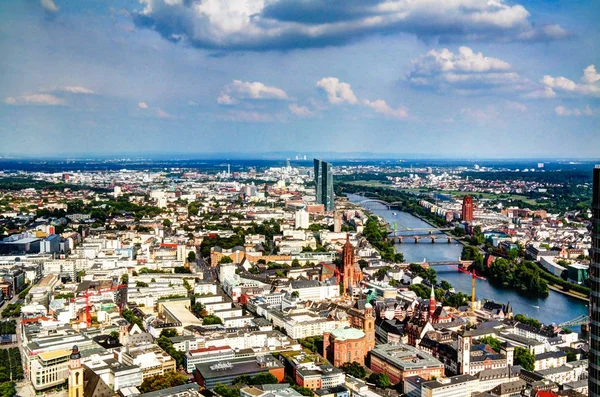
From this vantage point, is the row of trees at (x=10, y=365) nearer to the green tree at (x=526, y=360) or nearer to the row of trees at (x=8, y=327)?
the row of trees at (x=8, y=327)

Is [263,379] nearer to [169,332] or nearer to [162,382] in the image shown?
[162,382]

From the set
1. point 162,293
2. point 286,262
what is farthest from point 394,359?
point 286,262

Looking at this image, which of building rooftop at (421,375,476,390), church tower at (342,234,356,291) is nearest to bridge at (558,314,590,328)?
building rooftop at (421,375,476,390)

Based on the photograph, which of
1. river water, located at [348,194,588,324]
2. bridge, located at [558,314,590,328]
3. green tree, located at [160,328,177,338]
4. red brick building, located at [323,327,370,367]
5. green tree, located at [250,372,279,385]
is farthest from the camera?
river water, located at [348,194,588,324]

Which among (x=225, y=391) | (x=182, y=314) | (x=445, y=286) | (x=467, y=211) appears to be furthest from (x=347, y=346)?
(x=467, y=211)

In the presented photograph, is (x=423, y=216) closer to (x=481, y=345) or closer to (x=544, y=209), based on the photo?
(x=544, y=209)

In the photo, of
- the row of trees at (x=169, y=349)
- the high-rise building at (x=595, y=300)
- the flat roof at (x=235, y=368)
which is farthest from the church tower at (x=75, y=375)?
the high-rise building at (x=595, y=300)

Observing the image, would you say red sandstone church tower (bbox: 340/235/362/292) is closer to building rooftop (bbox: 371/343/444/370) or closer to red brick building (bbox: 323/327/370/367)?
red brick building (bbox: 323/327/370/367)
